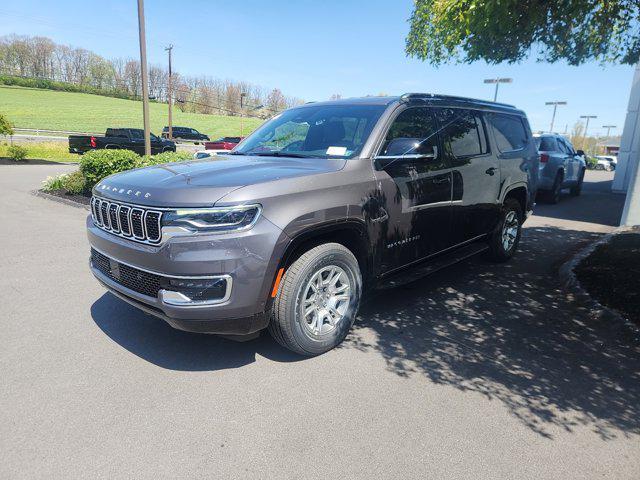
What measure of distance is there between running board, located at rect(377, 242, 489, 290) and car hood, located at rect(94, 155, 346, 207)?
1207mm

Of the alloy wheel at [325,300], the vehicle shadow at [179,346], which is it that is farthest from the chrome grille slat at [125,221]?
the alloy wheel at [325,300]

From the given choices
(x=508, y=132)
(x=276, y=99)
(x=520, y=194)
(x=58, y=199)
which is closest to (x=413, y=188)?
(x=508, y=132)

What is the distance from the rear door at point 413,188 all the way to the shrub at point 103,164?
26.1ft

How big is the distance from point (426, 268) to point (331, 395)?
1.88 metres

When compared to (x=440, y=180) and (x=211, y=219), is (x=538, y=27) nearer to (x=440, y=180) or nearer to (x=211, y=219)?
(x=440, y=180)

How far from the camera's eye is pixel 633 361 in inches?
140

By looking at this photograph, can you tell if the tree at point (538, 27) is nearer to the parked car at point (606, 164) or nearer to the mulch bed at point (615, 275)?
the mulch bed at point (615, 275)

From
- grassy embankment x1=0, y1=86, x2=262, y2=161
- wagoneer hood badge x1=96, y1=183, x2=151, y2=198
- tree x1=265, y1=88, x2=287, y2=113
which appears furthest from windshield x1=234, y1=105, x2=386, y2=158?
tree x1=265, y1=88, x2=287, y2=113

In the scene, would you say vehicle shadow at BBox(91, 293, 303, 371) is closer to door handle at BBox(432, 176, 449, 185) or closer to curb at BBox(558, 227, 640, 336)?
door handle at BBox(432, 176, 449, 185)

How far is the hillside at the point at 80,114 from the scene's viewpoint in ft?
181

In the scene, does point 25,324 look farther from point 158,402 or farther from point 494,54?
point 494,54

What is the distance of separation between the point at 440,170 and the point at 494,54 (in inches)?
142

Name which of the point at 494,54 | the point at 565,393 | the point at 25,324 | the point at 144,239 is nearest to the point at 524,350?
the point at 565,393

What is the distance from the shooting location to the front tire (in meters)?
3.15
